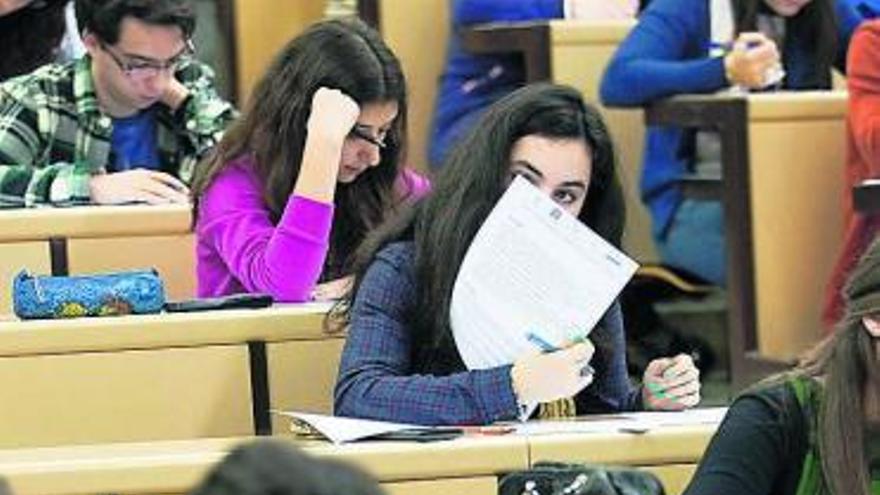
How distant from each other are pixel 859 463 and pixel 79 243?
5.75 feet

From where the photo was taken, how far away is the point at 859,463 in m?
2.50

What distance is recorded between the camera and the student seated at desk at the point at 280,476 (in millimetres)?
1221

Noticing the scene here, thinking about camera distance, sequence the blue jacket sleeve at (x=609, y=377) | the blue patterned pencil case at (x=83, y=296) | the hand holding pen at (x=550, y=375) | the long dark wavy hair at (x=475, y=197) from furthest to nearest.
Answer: the blue patterned pencil case at (x=83, y=296)
the blue jacket sleeve at (x=609, y=377)
the long dark wavy hair at (x=475, y=197)
the hand holding pen at (x=550, y=375)

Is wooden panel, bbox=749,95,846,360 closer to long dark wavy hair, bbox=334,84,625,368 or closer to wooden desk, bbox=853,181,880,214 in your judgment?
wooden desk, bbox=853,181,880,214

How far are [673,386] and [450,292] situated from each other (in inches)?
13.4

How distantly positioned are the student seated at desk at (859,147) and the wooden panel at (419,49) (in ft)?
3.78

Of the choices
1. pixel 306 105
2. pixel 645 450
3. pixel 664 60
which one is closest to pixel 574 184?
pixel 645 450

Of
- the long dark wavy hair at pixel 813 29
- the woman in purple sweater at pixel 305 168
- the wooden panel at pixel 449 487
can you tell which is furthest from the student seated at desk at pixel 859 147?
the wooden panel at pixel 449 487

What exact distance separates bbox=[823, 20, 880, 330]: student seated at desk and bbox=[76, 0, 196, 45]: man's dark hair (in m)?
1.33

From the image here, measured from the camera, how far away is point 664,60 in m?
4.96

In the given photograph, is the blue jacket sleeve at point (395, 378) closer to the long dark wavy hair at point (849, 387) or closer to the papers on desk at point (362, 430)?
the papers on desk at point (362, 430)

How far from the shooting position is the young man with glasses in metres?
4.13

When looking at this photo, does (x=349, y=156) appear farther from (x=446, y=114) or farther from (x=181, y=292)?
(x=446, y=114)

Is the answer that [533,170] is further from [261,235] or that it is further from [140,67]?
[140,67]
